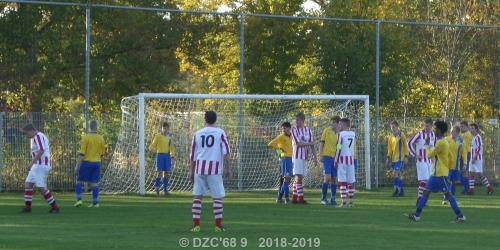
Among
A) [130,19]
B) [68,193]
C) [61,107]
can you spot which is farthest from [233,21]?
[68,193]

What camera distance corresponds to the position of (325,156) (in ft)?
63.8

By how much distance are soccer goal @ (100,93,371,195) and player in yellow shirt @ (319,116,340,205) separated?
4.55 m

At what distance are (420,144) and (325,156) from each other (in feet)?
8.64

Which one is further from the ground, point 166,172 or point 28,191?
point 166,172

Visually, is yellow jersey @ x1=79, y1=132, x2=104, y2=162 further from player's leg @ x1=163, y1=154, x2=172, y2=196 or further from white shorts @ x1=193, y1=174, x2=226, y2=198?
white shorts @ x1=193, y1=174, x2=226, y2=198

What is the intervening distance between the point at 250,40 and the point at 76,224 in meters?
14.9

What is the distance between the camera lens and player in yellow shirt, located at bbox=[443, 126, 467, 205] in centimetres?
1567

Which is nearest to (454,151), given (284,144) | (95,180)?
(284,144)

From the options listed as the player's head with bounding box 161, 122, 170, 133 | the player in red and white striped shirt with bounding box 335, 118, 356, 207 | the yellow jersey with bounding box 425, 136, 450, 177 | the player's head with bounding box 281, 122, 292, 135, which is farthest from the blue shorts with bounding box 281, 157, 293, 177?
the yellow jersey with bounding box 425, 136, 450, 177

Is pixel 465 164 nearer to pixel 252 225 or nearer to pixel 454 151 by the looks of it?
pixel 454 151

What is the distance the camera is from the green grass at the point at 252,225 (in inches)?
478

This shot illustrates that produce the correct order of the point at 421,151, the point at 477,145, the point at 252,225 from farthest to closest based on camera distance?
1. the point at 477,145
2. the point at 421,151
3. the point at 252,225

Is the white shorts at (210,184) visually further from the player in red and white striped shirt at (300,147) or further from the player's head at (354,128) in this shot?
the player's head at (354,128)

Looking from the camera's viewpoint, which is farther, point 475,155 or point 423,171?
point 475,155
